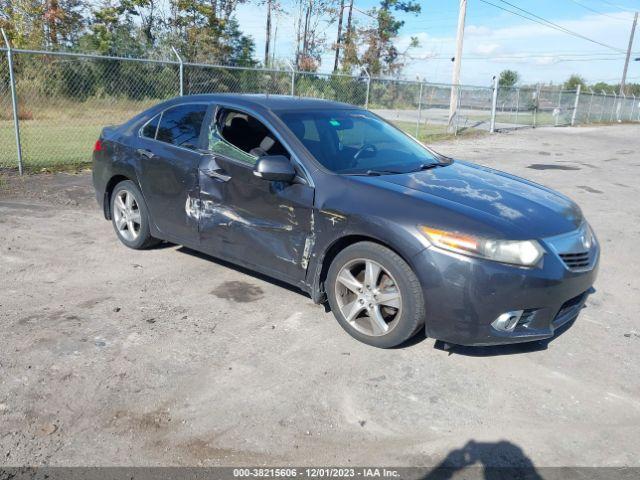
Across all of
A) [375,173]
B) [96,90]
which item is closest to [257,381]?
[375,173]

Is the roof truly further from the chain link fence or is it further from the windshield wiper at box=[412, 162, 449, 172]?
the chain link fence

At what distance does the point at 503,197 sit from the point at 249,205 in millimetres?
1871

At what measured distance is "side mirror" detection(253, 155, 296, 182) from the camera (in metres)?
3.93

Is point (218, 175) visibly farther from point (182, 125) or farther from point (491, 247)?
point (491, 247)

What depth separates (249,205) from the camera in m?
4.32

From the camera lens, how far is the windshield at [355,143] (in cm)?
422

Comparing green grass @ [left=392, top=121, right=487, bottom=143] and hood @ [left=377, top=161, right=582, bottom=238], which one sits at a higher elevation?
hood @ [left=377, top=161, right=582, bottom=238]

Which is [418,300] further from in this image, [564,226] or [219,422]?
[219,422]

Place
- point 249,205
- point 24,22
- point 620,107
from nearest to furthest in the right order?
point 249,205, point 24,22, point 620,107

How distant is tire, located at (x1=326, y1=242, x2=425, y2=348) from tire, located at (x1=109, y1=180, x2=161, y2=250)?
7.63ft

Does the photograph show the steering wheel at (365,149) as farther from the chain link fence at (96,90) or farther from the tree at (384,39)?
the tree at (384,39)

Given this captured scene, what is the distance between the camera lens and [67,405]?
9.96 ft

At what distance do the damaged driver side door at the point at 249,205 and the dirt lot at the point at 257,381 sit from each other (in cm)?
42

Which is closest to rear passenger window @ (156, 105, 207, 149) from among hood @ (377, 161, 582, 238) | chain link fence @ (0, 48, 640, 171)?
hood @ (377, 161, 582, 238)
